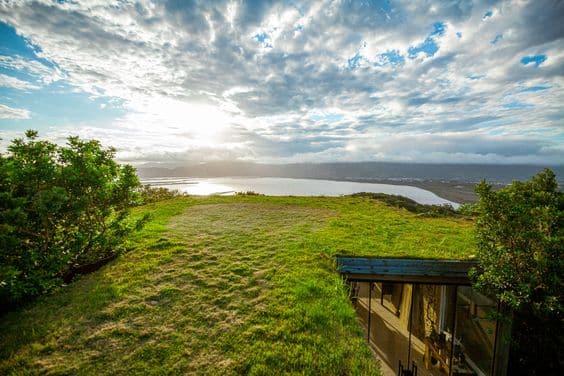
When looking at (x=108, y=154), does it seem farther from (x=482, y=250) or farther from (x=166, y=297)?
(x=482, y=250)

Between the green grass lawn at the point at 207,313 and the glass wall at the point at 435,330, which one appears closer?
the green grass lawn at the point at 207,313

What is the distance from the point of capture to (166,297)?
5.55m

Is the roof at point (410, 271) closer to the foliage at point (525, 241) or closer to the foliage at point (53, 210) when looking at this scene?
the foliage at point (525, 241)

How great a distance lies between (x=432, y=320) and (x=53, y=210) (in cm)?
1565

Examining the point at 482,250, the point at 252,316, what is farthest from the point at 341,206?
the point at 252,316

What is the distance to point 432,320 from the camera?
1137 cm

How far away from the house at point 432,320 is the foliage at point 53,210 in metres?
7.79

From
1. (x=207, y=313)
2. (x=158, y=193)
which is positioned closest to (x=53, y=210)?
(x=207, y=313)

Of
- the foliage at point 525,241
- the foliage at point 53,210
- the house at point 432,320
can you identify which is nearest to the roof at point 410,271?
the house at point 432,320

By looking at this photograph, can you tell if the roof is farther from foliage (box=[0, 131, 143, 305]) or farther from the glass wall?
foliage (box=[0, 131, 143, 305])

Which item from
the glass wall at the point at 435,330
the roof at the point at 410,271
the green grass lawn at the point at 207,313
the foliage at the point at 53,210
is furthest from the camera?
the glass wall at the point at 435,330

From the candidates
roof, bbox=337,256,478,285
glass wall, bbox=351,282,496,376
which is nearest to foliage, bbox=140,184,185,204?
glass wall, bbox=351,282,496,376

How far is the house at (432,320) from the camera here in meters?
7.64

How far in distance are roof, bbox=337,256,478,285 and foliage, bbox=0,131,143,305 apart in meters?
7.80
